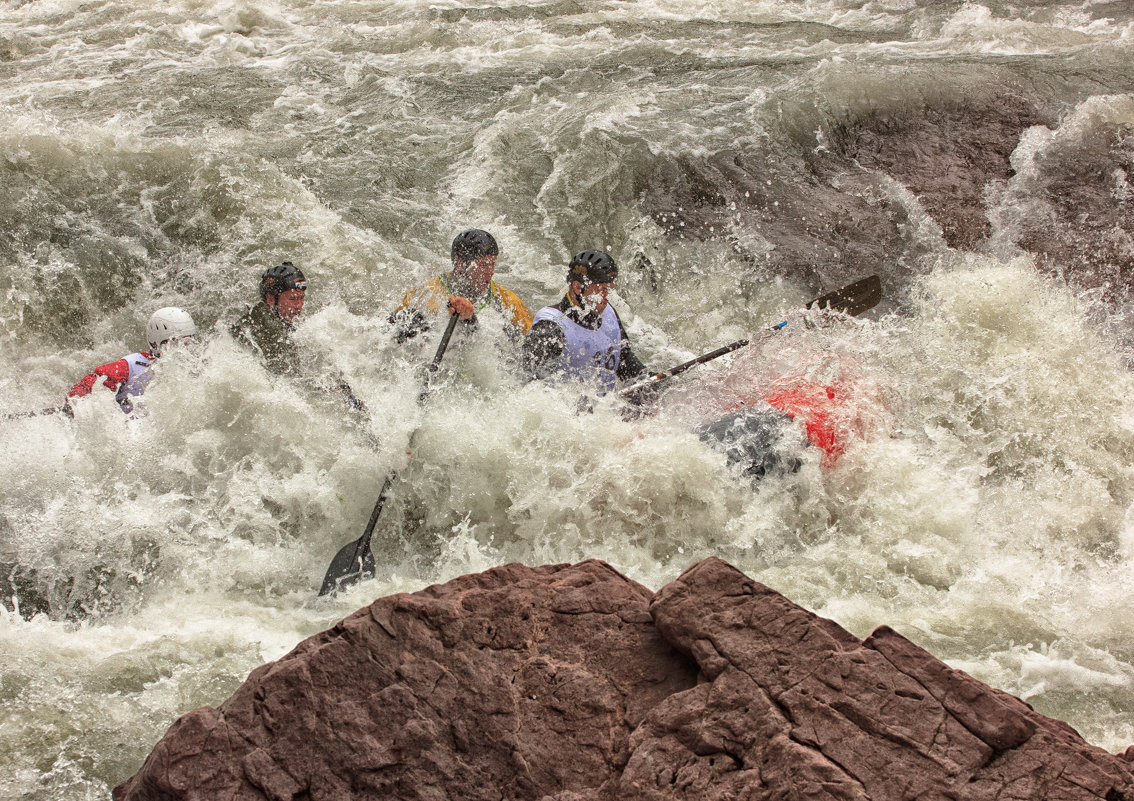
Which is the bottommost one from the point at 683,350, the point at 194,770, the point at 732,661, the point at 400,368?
the point at 683,350

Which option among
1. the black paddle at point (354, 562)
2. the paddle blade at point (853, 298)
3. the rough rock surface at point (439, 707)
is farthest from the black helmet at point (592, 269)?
the rough rock surface at point (439, 707)

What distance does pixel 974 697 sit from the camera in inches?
87.3

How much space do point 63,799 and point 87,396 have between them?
266 centimetres

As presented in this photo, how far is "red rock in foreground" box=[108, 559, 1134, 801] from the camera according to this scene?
212 cm

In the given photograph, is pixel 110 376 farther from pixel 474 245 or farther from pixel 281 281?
pixel 474 245

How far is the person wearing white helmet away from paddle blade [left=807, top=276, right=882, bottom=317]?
13.5 feet

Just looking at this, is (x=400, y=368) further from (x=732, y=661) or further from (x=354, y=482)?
(x=732, y=661)

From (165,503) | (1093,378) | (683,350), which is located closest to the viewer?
(165,503)

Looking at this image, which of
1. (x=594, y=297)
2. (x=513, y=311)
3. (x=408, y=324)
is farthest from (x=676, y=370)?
(x=408, y=324)

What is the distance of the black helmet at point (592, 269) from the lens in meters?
5.23

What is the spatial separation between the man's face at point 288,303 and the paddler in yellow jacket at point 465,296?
0.58 metres

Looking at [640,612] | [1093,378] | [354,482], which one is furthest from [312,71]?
[640,612]

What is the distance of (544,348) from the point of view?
5.18m

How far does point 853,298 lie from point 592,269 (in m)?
2.14
